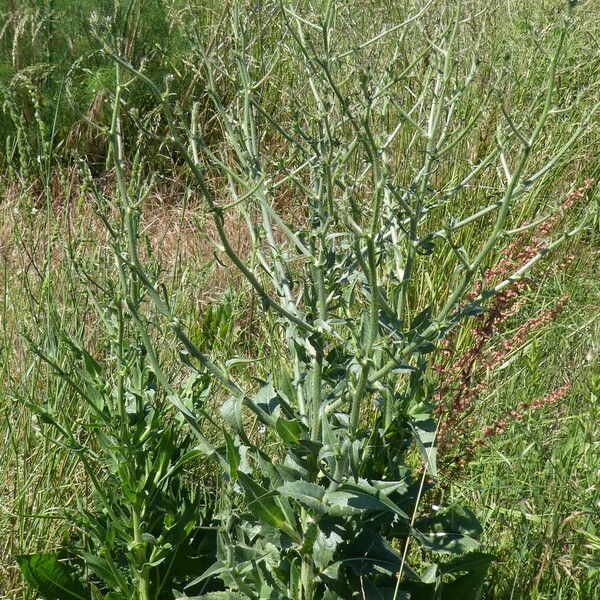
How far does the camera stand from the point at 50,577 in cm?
212

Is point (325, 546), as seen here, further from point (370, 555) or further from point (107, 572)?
point (107, 572)

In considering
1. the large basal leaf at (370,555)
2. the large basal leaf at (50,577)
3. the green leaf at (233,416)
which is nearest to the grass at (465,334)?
the large basal leaf at (50,577)

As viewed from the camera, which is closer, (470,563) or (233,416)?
(233,416)

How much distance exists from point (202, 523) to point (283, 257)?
0.70m

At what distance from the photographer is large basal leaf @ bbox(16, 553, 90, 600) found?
6.79 ft

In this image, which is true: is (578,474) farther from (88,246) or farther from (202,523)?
(88,246)

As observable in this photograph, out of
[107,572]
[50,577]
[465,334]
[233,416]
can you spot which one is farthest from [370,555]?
[465,334]

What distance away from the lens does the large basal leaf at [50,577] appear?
2070mm

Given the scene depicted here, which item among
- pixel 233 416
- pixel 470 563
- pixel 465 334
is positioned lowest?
pixel 465 334

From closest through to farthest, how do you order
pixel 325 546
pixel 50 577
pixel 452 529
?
pixel 325 546
pixel 452 529
pixel 50 577

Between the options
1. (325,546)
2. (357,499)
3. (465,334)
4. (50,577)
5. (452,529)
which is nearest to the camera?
(357,499)

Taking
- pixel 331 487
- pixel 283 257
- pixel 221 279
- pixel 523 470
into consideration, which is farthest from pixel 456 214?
pixel 331 487

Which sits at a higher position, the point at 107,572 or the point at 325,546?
the point at 325,546

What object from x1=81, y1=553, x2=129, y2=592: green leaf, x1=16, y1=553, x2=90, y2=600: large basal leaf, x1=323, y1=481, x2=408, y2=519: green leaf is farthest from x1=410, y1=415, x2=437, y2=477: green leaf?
x1=16, y1=553, x2=90, y2=600: large basal leaf
